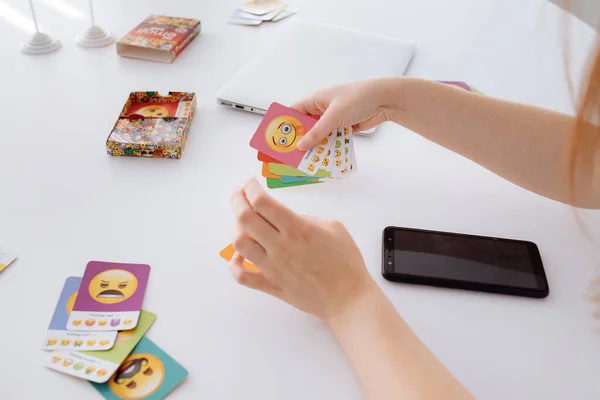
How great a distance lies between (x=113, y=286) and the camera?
0.77m

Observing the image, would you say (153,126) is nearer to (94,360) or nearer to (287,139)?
(287,139)

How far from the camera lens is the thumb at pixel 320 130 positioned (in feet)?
3.01

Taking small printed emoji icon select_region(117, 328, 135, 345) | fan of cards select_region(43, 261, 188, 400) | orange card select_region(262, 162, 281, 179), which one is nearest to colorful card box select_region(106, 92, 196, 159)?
orange card select_region(262, 162, 281, 179)

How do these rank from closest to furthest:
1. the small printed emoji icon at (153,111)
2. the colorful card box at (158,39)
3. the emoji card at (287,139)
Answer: the emoji card at (287,139) < the small printed emoji icon at (153,111) < the colorful card box at (158,39)

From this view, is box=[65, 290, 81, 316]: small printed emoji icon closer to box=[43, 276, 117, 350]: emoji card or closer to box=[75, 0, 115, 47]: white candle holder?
box=[43, 276, 117, 350]: emoji card

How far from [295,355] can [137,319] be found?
206mm

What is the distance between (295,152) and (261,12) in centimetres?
73

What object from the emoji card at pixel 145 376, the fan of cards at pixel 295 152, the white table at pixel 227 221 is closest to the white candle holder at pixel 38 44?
the white table at pixel 227 221

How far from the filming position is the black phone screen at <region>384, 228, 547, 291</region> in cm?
80

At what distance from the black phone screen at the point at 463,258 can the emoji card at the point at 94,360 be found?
36 centimetres

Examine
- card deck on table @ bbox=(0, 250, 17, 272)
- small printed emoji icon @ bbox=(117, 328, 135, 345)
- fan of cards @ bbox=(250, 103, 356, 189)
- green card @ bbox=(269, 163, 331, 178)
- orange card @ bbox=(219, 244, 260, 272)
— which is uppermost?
fan of cards @ bbox=(250, 103, 356, 189)

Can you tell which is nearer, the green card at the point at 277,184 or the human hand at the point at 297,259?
the human hand at the point at 297,259

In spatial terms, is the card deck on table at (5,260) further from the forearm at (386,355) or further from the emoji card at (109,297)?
the forearm at (386,355)

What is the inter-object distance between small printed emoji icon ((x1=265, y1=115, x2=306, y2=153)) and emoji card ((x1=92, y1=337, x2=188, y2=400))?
378 mm
